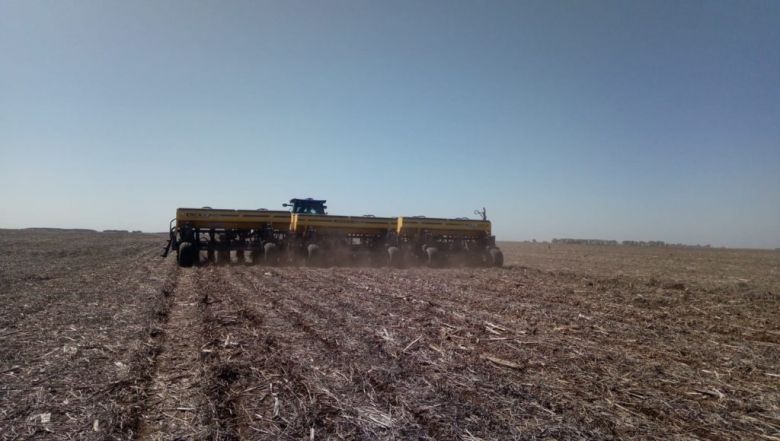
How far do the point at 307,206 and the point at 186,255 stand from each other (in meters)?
6.65

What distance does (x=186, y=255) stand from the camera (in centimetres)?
1602

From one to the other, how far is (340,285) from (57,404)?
24.9 feet

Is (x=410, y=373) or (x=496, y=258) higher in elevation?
(x=496, y=258)

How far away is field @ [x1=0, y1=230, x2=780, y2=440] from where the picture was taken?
11.4 feet

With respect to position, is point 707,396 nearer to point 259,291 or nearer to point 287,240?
point 259,291

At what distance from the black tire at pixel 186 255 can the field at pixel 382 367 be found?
671 cm

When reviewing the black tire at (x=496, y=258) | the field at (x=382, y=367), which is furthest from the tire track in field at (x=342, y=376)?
the black tire at (x=496, y=258)

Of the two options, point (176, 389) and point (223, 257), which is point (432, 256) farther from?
point (176, 389)

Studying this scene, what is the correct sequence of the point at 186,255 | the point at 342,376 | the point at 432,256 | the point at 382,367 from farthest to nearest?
the point at 432,256 → the point at 186,255 → the point at 382,367 → the point at 342,376

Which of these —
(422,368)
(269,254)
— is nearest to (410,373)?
(422,368)

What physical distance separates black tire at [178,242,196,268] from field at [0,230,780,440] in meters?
6.71

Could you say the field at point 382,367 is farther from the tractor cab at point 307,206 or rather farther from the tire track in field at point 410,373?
the tractor cab at point 307,206

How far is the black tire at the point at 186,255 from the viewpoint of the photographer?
16.0 metres

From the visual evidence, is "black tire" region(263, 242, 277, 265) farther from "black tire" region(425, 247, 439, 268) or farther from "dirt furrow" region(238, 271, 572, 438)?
"dirt furrow" region(238, 271, 572, 438)
